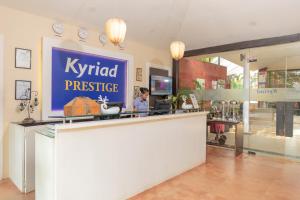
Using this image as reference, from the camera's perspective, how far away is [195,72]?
7066mm

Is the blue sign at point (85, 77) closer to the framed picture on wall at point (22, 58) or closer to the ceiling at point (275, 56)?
the framed picture on wall at point (22, 58)

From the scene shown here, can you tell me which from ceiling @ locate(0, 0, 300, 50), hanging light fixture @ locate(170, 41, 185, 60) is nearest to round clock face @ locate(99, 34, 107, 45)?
ceiling @ locate(0, 0, 300, 50)

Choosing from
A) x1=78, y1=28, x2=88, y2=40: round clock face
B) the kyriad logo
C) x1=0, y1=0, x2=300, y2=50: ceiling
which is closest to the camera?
x1=0, y1=0, x2=300, y2=50: ceiling

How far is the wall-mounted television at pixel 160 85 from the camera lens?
5592 millimetres

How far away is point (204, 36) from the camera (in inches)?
197

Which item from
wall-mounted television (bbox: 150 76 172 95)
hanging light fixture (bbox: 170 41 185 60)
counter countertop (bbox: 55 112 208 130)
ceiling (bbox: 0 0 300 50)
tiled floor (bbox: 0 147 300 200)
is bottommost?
tiled floor (bbox: 0 147 300 200)

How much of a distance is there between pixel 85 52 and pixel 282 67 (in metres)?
4.22

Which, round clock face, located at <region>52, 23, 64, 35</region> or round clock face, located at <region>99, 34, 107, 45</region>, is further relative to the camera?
round clock face, located at <region>99, 34, 107, 45</region>

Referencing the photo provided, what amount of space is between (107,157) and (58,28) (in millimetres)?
2528

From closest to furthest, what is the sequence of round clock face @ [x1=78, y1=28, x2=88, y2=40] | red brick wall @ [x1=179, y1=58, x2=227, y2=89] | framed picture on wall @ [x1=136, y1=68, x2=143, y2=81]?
1. round clock face @ [x1=78, y1=28, x2=88, y2=40]
2. framed picture on wall @ [x1=136, y1=68, x2=143, y2=81]
3. red brick wall @ [x1=179, y1=58, x2=227, y2=89]

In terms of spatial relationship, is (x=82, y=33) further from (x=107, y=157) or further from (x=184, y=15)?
(x=107, y=157)

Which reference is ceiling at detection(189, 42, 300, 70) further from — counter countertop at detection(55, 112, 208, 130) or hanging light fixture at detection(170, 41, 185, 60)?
counter countertop at detection(55, 112, 208, 130)

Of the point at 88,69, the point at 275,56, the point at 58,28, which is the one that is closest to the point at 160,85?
the point at 88,69

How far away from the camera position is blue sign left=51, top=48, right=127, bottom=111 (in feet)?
12.1
